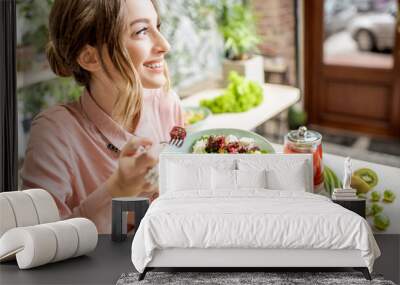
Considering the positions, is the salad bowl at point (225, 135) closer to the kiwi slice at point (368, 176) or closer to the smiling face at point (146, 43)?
the smiling face at point (146, 43)

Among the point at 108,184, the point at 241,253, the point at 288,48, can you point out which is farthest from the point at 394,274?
the point at 288,48

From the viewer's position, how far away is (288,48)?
7180 mm

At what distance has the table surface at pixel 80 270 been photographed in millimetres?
4953

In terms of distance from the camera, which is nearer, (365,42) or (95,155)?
(95,155)

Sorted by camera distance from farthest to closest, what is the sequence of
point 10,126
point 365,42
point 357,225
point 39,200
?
point 365,42, point 10,126, point 39,200, point 357,225

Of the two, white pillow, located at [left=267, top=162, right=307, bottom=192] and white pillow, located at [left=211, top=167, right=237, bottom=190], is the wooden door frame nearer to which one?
white pillow, located at [left=267, top=162, right=307, bottom=192]

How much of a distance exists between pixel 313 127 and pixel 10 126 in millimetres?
3378

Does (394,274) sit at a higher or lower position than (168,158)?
lower

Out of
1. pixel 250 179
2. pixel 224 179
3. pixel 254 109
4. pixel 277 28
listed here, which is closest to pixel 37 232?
pixel 224 179

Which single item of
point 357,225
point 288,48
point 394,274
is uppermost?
point 288,48

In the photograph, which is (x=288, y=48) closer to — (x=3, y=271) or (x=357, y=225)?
(x=357, y=225)

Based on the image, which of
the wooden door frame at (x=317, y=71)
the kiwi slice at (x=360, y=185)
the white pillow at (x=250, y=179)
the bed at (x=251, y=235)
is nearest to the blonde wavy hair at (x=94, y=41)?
the white pillow at (x=250, y=179)

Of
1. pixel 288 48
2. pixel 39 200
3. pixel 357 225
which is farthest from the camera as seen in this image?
pixel 288 48

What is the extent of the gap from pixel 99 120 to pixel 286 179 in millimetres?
1475
